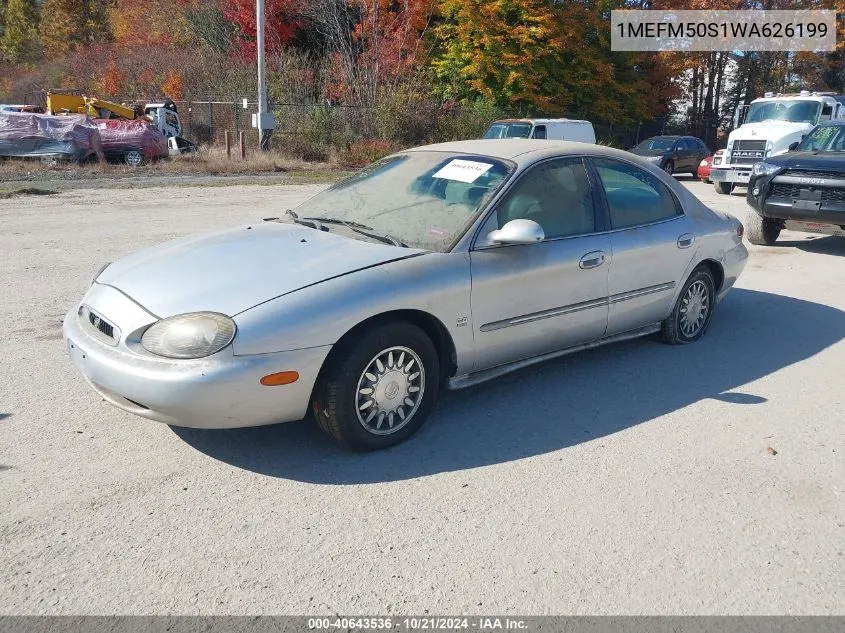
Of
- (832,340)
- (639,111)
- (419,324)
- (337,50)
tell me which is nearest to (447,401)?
(419,324)

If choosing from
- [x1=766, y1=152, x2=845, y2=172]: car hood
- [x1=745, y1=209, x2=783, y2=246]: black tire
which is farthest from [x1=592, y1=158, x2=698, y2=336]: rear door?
[x1=745, y1=209, x2=783, y2=246]: black tire

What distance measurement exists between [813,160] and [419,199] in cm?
733

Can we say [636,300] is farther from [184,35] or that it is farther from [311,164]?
[184,35]

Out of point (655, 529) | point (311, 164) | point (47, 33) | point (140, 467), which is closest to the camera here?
point (655, 529)

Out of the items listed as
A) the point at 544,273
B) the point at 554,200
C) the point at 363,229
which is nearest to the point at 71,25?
the point at 363,229

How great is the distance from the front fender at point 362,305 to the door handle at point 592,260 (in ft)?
3.18

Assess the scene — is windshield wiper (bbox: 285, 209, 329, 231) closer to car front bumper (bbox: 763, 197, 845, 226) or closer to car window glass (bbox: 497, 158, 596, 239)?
car window glass (bbox: 497, 158, 596, 239)

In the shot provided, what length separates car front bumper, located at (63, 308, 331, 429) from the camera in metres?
3.49

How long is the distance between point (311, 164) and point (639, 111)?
20839 mm

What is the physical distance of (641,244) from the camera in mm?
5340

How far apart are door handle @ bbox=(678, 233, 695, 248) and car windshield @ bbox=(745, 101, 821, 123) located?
16.9 metres

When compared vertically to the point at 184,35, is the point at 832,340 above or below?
below

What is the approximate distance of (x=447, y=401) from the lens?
15.8 ft

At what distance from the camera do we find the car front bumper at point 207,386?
3488mm
